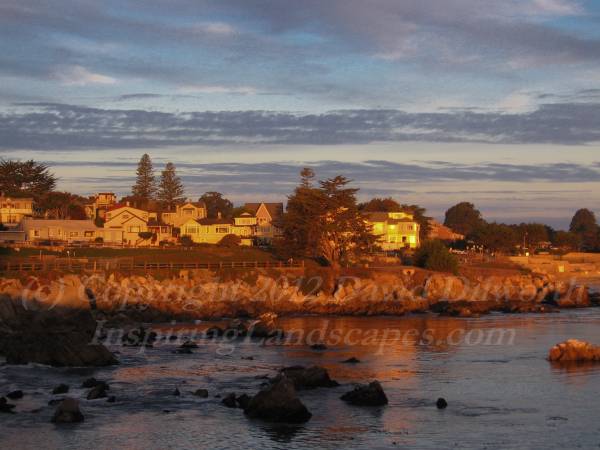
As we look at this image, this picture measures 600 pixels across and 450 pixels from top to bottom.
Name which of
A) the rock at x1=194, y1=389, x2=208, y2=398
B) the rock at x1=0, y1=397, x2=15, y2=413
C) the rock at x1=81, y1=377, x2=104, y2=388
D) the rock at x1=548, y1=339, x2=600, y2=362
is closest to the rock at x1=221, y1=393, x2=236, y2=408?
the rock at x1=194, y1=389, x2=208, y2=398

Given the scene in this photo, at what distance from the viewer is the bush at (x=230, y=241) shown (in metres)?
105

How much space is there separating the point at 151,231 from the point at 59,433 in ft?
316

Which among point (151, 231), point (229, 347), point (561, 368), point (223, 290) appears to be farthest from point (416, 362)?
point (151, 231)

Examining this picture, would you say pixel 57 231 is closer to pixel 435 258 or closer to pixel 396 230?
pixel 435 258

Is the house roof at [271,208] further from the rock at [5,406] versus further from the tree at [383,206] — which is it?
the rock at [5,406]

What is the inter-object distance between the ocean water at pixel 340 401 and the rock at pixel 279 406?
0.49 meters

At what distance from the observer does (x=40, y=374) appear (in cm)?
3366

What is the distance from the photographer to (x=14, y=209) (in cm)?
12069

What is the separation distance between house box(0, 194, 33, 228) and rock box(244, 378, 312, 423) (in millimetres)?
98493

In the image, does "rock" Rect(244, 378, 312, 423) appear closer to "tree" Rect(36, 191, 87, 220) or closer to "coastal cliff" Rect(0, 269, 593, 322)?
"coastal cliff" Rect(0, 269, 593, 322)

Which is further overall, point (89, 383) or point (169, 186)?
point (169, 186)

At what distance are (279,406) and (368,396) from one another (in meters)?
3.90

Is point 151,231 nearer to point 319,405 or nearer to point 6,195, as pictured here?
point 6,195

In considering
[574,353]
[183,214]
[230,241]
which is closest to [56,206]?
[183,214]
